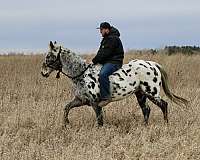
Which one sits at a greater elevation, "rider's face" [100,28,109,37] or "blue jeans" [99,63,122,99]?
"rider's face" [100,28,109,37]

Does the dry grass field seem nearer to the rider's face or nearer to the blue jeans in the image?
the blue jeans

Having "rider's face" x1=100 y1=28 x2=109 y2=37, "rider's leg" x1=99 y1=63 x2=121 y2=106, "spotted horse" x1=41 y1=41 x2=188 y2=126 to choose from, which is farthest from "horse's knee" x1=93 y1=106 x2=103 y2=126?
"rider's face" x1=100 y1=28 x2=109 y2=37

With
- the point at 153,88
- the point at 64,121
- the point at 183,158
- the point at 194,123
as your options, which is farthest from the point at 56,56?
the point at 183,158

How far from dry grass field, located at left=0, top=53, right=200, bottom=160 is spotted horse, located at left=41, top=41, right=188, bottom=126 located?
453 millimetres

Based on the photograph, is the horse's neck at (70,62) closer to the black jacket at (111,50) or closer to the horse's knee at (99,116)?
the black jacket at (111,50)

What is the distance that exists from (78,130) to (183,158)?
2663 millimetres

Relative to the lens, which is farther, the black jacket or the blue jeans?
the black jacket

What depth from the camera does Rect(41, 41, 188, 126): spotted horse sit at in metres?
9.11

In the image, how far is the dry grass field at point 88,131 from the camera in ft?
22.4

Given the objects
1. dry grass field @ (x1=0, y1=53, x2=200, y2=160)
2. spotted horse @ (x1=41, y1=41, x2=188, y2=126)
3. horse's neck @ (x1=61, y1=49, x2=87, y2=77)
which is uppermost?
horse's neck @ (x1=61, y1=49, x2=87, y2=77)

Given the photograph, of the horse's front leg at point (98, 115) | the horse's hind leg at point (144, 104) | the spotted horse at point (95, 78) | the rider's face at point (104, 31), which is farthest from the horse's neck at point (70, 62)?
the horse's hind leg at point (144, 104)

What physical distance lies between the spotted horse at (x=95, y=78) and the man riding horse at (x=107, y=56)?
0.10 metres

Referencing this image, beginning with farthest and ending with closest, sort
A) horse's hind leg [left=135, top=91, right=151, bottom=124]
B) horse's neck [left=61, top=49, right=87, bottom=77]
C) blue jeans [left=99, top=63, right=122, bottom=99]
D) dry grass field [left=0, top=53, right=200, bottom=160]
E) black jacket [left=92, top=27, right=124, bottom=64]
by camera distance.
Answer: horse's hind leg [left=135, top=91, right=151, bottom=124] < horse's neck [left=61, top=49, right=87, bottom=77] < black jacket [left=92, top=27, right=124, bottom=64] < blue jeans [left=99, top=63, right=122, bottom=99] < dry grass field [left=0, top=53, right=200, bottom=160]

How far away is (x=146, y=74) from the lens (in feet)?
31.0
